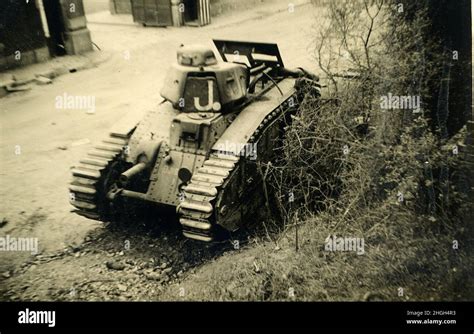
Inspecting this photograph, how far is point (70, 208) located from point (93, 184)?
142cm

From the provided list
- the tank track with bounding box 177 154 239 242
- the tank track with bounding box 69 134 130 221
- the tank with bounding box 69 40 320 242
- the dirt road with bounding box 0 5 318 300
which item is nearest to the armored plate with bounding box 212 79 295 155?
the tank with bounding box 69 40 320 242

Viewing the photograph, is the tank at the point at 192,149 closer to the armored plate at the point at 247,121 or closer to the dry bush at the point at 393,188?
the armored plate at the point at 247,121

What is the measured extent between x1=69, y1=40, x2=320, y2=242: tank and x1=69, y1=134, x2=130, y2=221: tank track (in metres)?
0.01

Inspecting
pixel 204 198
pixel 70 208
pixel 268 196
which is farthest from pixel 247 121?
pixel 70 208

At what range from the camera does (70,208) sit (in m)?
8.28

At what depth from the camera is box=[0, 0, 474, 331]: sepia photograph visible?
5.82 meters

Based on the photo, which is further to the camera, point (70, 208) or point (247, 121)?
point (70, 208)

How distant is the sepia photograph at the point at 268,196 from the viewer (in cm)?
582

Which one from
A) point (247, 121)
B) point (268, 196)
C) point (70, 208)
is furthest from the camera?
point (70, 208)

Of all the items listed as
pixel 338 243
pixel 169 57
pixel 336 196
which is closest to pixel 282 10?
pixel 169 57

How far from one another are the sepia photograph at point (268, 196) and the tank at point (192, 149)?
0.09 feet

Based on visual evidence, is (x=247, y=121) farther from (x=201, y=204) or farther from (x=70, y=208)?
(x=70, y=208)

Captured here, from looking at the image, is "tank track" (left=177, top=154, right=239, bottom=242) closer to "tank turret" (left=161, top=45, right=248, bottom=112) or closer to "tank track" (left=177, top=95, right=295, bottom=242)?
"tank track" (left=177, top=95, right=295, bottom=242)
